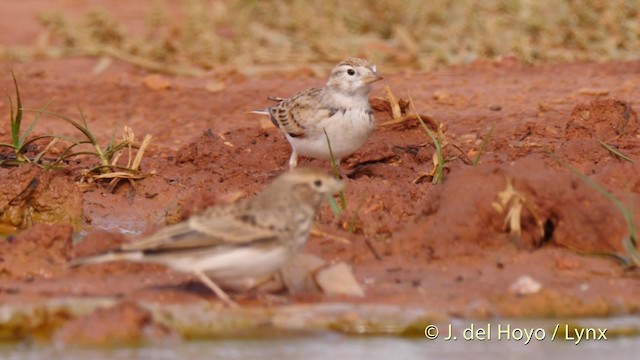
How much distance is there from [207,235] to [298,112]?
358cm

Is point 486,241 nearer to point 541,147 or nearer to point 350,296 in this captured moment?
point 350,296

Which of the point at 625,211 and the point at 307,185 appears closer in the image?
the point at 307,185

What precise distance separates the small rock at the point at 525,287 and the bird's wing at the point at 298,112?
321 centimetres

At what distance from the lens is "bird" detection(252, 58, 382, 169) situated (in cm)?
938

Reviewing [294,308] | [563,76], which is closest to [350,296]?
[294,308]

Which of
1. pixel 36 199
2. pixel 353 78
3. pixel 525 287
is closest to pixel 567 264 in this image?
pixel 525 287

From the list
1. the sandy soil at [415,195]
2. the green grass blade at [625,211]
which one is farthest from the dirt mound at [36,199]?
the green grass blade at [625,211]

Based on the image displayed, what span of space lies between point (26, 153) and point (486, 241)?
4161 millimetres

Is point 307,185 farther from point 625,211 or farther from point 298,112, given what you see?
point 298,112

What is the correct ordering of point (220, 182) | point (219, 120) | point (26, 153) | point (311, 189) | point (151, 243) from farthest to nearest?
point (219, 120), point (26, 153), point (220, 182), point (311, 189), point (151, 243)

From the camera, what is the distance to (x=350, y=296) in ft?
21.4

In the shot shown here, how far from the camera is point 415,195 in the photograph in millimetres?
8406

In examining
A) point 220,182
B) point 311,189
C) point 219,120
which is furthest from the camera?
point 219,120

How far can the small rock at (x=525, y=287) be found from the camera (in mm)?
6535
